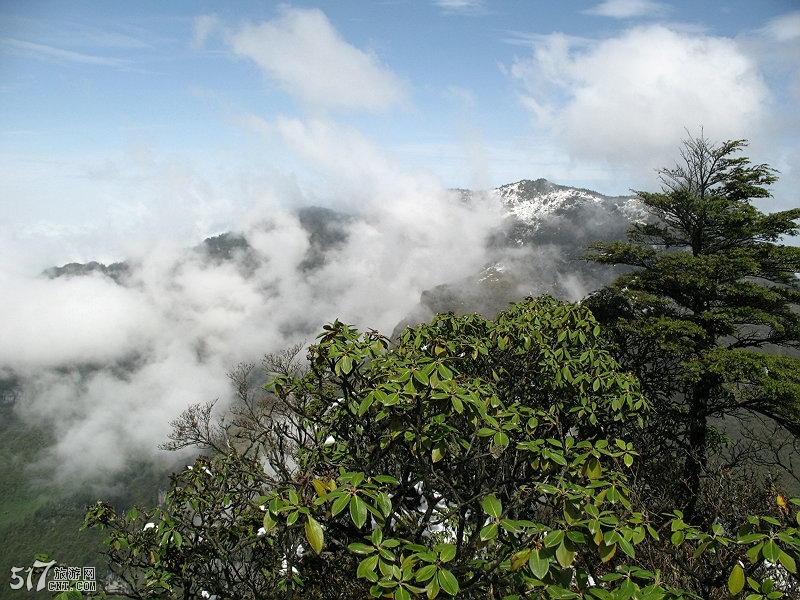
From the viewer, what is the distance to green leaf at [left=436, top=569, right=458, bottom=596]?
2779 mm

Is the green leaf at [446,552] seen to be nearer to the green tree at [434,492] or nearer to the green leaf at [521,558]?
the green tree at [434,492]

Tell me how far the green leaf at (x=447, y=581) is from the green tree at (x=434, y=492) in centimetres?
1

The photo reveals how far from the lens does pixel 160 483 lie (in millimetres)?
199875

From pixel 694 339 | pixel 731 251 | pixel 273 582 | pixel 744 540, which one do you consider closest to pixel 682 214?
pixel 731 251

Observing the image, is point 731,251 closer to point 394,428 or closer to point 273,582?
point 394,428

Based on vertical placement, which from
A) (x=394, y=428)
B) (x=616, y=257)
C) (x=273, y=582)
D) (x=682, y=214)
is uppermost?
(x=682, y=214)

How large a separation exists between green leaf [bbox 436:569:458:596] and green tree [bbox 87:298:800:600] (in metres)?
0.01

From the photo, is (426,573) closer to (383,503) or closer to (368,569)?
(368,569)

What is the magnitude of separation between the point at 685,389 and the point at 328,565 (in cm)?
1226

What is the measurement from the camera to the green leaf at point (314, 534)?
3.11 metres

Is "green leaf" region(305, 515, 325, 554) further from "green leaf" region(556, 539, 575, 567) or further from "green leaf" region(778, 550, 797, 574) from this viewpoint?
"green leaf" region(778, 550, 797, 574)

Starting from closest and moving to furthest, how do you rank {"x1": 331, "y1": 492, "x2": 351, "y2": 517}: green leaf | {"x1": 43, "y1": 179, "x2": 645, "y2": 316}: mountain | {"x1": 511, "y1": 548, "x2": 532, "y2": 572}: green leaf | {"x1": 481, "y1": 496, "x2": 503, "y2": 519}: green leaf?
{"x1": 331, "y1": 492, "x2": 351, "y2": 517}: green leaf
{"x1": 511, "y1": 548, "x2": 532, "y2": 572}: green leaf
{"x1": 481, "y1": 496, "x2": 503, "y2": 519}: green leaf
{"x1": 43, "y1": 179, "x2": 645, "y2": 316}: mountain

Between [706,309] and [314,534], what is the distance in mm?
15411

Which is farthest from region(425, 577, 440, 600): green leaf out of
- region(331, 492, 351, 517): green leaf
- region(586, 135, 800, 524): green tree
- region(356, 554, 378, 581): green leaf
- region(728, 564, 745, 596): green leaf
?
region(586, 135, 800, 524): green tree
